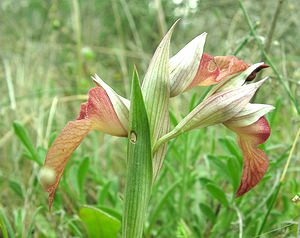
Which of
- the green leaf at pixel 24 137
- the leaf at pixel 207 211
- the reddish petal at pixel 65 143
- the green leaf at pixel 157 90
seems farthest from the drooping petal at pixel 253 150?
the green leaf at pixel 24 137

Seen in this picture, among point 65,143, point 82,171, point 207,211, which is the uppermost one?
point 65,143

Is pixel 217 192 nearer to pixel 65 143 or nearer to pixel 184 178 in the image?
pixel 184 178

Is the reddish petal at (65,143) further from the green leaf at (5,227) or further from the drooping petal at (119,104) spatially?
the green leaf at (5,227)

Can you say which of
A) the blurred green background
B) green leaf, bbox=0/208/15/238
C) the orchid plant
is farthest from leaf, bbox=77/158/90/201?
the orchid plant

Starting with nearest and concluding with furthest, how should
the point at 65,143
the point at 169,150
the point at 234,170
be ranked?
1. the point at 65,143
2. the point at 234,170
3. the point at 169,150

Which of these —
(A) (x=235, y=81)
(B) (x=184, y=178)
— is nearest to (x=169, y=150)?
(B) (x=184, y=178)

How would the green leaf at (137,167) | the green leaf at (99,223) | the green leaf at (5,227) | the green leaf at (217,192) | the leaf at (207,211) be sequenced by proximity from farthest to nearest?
the leaf at (207,211) → the green leaf at (217,192) → the green leaf at (99,223) → the green leaf at (5,227) → the green leaf at (137,167)

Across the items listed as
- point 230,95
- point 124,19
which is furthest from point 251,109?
point 124,19

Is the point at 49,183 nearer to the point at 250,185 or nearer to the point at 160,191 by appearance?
the point at 250,185
